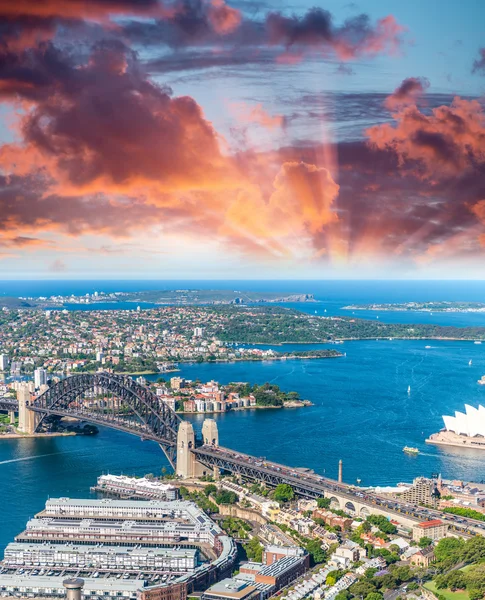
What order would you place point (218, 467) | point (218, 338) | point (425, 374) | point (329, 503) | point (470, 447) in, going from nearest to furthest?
point (329, 503)
point (218, 467)
point (470, 447)
point (425, 374)
point (218, 338)

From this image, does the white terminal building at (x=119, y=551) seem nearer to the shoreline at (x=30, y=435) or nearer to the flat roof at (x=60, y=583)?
the flat roof at (x=60, y=583)

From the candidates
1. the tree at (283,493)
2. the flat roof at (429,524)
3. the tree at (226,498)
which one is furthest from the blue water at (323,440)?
the flat roof at (429,524)

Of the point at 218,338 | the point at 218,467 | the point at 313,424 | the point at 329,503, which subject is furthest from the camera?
the point at 218,338

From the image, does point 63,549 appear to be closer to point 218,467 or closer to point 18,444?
point 218,467

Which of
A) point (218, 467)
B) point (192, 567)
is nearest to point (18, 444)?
point (218, 467)

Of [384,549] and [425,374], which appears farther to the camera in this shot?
[425,374]

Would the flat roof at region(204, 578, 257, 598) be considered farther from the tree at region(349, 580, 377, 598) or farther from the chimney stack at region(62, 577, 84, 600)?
the chimney stack at region(62, 577, 84, 600)

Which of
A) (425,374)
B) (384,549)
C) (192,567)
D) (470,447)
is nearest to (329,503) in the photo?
(384,549)
